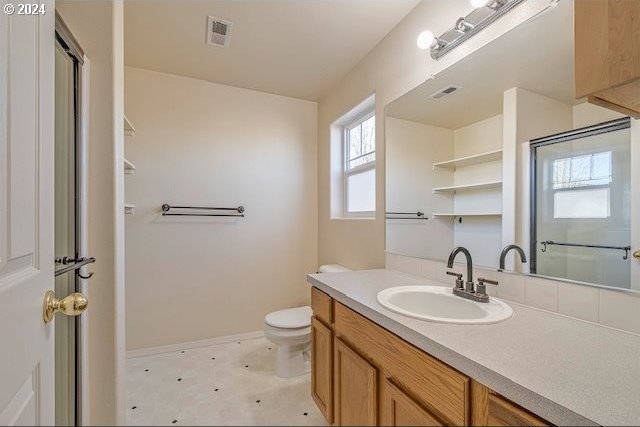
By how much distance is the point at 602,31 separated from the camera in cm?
66

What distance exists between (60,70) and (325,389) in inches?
71.0

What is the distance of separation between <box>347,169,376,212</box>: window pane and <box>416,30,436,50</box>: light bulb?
0.95 m

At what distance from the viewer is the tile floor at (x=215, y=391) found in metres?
1.57

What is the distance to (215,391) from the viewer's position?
180 cm

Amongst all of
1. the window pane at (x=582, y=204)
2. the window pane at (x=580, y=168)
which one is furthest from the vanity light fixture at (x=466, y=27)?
the window pane at (x=582, y=204)

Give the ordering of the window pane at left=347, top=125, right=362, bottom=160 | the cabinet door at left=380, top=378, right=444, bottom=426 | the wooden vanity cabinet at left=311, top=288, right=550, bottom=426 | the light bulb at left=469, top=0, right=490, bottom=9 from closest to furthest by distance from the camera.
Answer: the wooden vanity cabinet at left=311, top=288, right=550, bottom=426, the cabinet door at left=380, top=378, right=444, bottom=426, the light bulb at left=469, top=0, right=490, bottom=9, the window pane at left=347, top=125, right=362, bottom=160

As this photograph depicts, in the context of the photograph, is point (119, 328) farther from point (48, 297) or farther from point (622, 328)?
point (622, 328)

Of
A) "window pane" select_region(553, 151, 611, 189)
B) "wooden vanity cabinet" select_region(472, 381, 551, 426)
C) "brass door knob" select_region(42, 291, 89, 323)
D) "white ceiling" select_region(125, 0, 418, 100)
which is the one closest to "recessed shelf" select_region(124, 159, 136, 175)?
"white ceiling" select_region(125, 0, 418, 100)

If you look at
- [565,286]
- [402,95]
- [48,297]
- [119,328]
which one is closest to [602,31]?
[565,286]

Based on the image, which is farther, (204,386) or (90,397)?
(204,386)

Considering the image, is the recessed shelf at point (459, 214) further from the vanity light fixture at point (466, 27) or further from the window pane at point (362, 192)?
the vanity light fixture at point (466, 27)

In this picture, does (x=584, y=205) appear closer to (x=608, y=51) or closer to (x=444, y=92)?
(x=608, y=51)

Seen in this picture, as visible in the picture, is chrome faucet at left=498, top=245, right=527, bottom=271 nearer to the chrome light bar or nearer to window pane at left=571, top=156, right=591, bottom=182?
window pane at left=571, top=156, right=591, bottom=182

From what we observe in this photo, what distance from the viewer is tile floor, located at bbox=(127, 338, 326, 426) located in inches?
61.8
